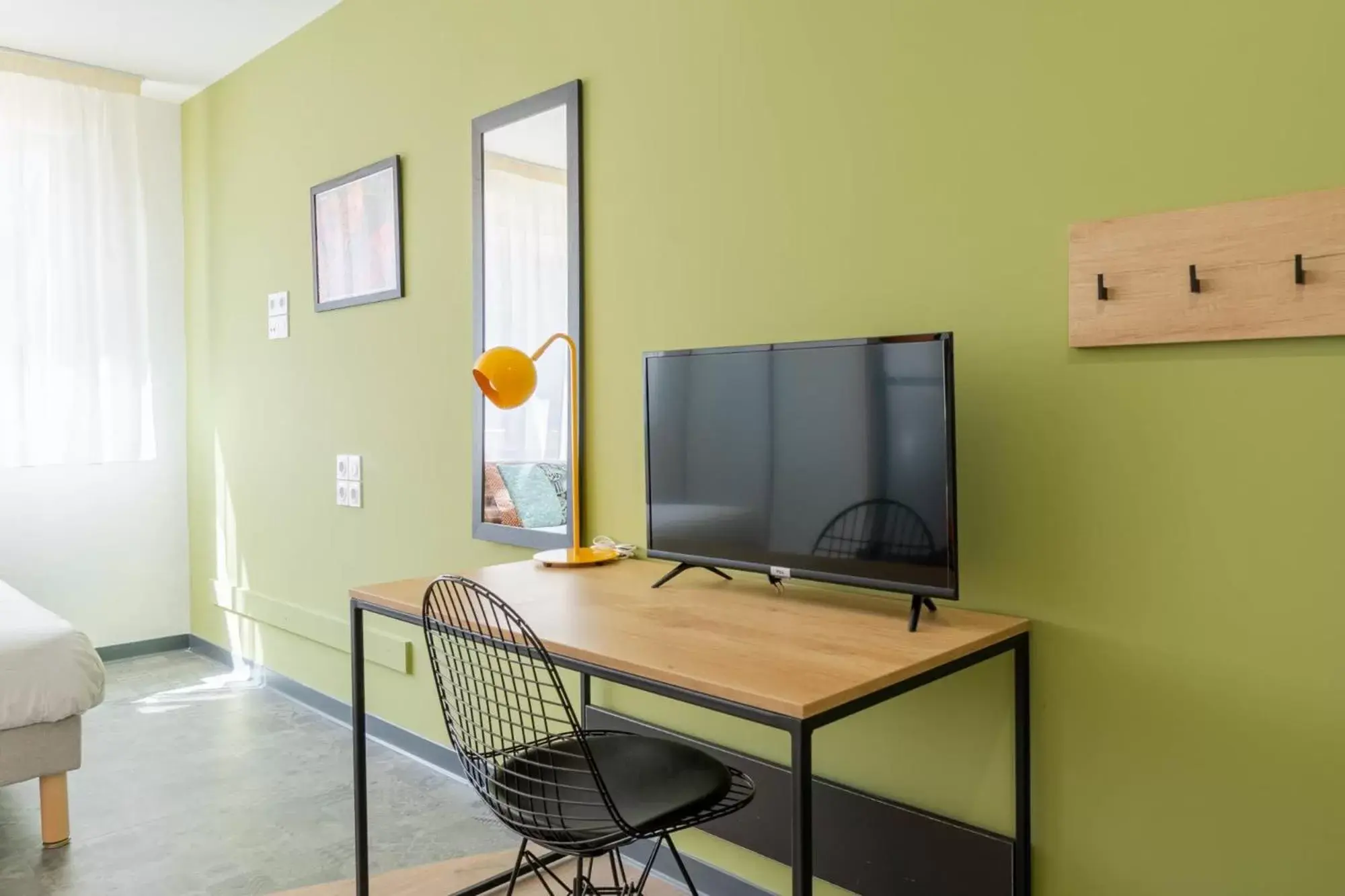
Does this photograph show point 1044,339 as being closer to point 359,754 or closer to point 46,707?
point 359,754

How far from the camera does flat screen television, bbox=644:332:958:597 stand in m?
1.67

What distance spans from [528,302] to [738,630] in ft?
4.75

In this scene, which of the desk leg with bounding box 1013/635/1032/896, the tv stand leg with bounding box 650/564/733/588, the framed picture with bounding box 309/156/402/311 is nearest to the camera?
the desk leg with bounding box 1013/635/1032/896

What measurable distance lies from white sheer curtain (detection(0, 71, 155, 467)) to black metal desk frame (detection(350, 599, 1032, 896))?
120 inches

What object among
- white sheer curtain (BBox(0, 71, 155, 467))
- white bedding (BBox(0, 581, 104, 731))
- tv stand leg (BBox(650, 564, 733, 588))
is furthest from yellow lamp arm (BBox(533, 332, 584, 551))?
white sheer curtain (BBox(0, 71, 155, 467))

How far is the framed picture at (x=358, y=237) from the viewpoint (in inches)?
131

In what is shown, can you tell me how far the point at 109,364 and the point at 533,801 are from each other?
151 inches

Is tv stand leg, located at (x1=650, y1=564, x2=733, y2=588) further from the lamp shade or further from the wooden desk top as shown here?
the lamp shade

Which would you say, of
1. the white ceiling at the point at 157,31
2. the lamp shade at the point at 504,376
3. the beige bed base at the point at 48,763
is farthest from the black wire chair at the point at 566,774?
the white ceiling at the point at 157,31

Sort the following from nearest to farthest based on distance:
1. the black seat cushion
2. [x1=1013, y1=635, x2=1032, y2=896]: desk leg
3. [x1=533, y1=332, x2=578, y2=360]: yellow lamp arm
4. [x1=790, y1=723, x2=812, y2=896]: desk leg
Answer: [x1=790, y1=723, x2=812, y2=896]: desk leg → the black seat cushion → [x1=1013, y1=635, x2=1032, y2=896]: desk leg → [x1=533, y1=332, x2=578, y2=360]: yellow lamp arm

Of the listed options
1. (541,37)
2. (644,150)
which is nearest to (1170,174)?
(644,150)

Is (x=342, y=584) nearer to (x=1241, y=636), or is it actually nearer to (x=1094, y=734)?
(x=1094, y=734)

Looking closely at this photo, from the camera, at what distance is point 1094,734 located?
67.3 inches

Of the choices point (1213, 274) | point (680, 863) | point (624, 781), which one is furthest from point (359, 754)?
point (1213, 274)
